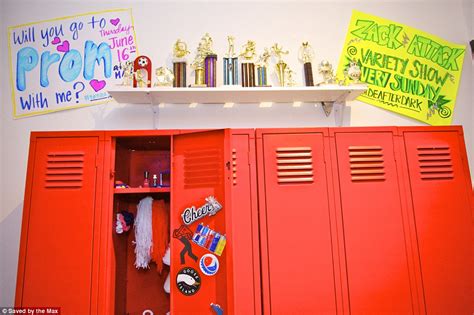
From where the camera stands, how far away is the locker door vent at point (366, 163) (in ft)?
6.57

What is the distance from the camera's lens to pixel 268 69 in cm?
268

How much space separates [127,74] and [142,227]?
1108 mm

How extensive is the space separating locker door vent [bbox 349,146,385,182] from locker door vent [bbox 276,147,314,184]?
0.27 metres

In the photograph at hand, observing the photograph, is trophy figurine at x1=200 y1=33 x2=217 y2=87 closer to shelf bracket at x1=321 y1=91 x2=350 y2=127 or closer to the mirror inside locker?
the mirror inside locker

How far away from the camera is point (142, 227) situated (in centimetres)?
221

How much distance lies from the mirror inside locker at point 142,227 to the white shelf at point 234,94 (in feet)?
1.20

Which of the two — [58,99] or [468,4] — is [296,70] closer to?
[468,4]

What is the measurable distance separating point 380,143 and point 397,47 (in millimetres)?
1191

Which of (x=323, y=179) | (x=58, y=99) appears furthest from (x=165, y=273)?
(x=58, y=99)

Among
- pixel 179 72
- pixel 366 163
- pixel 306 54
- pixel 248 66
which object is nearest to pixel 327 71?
pixel 306 54

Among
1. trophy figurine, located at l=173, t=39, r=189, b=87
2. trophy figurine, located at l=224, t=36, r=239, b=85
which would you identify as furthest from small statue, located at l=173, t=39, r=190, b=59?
trophy figurine, located at l=224, t=36, r=239, b=85

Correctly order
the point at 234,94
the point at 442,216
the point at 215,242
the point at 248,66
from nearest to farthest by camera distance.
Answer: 1. the point at 215,242
2. the point at 442,216
3. the point at 234,94
4. the point at 248,66

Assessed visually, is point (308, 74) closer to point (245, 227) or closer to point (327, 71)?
point (327, 71)

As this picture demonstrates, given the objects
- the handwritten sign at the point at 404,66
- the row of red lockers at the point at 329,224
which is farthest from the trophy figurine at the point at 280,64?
the row of red lockers at the point at 329,224
